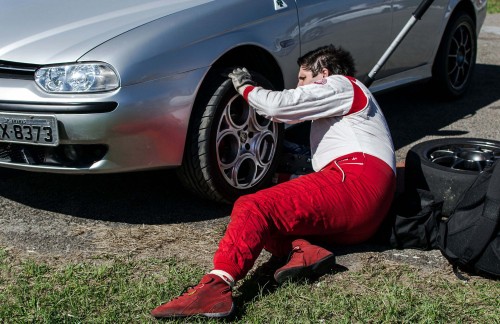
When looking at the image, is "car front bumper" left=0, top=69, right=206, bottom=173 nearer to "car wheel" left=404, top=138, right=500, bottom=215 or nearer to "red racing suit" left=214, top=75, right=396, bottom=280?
"red racing suit" left=214, top=75, right=396, bottom=280

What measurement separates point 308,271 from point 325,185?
0.47 metres

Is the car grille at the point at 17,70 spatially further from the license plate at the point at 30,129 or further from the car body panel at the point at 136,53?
the license plate at the point at 30,129

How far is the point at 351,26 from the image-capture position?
5.48 metres

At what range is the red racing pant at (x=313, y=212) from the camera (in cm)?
362

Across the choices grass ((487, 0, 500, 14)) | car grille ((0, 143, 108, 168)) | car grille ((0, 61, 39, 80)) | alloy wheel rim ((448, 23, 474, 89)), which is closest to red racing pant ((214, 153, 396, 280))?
car grille ((0, 143, 108, 168))

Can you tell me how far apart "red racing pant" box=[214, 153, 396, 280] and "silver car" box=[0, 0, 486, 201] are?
635mm

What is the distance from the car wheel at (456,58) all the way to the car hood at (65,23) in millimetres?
2964

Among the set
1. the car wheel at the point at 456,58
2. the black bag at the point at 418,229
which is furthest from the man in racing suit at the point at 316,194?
the car wheel at the point at 456,58

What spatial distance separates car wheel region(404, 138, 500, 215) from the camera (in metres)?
4.45

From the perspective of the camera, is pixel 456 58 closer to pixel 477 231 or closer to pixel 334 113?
pixel 334 113

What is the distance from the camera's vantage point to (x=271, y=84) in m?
4.76

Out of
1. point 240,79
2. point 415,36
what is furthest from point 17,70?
point 415,36

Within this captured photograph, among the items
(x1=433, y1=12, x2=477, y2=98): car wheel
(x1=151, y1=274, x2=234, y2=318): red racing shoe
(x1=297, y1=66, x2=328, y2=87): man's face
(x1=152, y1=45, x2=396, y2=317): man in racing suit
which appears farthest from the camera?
(x1=433, y1=12, x2=477, y2=98): car wheel

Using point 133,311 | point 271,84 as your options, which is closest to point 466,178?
point 271,84
